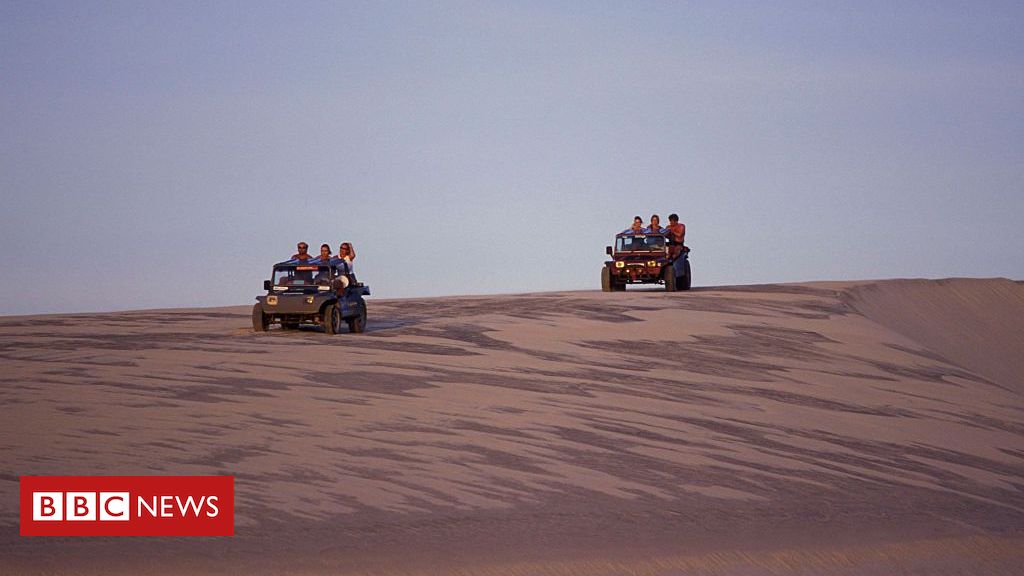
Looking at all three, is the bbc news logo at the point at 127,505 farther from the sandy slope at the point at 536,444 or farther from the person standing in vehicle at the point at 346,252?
the person standing in vehicle at the point at 346,252

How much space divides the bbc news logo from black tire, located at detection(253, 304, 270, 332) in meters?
11.4

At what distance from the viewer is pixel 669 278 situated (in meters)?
31.2

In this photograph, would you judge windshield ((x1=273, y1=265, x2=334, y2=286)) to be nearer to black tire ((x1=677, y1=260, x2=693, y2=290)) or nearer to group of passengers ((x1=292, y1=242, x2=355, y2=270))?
group of passengers ((x1=292, y1=242, x2=355, y2=270))

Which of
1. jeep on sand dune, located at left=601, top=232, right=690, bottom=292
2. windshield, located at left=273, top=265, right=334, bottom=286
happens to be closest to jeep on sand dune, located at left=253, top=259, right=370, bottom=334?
windshield, located at left=273, top=265, right=334, bottom=286

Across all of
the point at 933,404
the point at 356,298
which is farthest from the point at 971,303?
the point at 356,298

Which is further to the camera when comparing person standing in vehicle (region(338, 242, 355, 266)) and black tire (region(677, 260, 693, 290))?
black tire (region(677, 260, 693, 290))

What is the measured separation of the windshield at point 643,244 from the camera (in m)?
31.4

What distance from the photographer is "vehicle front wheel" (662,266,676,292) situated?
31.2 metres

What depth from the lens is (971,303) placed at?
3403 centimetres

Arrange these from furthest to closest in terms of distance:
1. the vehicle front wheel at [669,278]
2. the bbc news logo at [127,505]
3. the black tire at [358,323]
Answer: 1. the vehicle front wheel at [669,278]
2. the black tire at [358,323]
3. the bbc news logo at [127,505]

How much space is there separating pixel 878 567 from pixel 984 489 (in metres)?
3.84

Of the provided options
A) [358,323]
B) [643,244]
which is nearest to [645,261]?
[643,244]

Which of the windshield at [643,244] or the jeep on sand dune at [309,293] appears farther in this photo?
the windshield at [643,244]

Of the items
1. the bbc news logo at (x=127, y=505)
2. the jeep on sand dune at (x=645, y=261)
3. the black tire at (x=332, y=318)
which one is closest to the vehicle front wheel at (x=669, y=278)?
the jeep on sand dune at (x=645, y=261)
